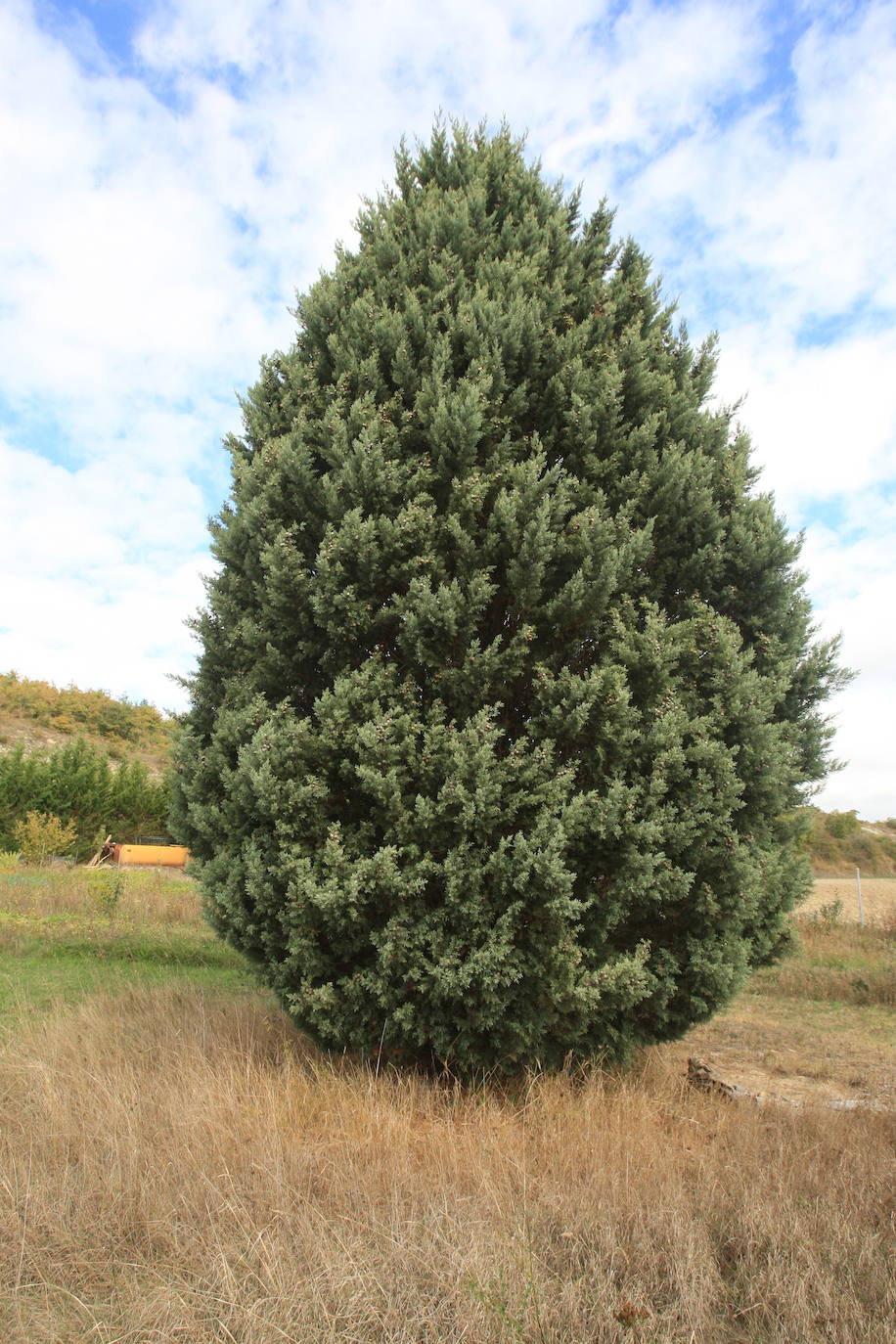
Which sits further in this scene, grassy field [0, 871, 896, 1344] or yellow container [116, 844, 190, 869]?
yellow container [116, 844, 190, 869]

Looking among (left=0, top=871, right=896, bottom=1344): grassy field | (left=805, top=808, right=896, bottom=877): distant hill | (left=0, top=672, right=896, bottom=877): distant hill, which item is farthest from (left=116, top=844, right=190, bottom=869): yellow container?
(left=805, top=808, right=896, bottom=877): distant hill

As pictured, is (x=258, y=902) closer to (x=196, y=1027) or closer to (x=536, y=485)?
(x=196, y=1027)

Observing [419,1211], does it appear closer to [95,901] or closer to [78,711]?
[95,901]

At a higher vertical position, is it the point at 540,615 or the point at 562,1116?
the point at 540,615

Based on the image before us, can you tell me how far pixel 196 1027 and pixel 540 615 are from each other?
12.6 ft

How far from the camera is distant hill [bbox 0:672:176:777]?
44.5 meters

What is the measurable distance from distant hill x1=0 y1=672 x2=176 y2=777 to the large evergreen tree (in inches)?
1683

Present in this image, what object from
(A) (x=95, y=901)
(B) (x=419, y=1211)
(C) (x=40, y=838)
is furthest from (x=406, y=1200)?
(C) (x=40, y=838)

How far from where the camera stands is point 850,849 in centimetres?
4866

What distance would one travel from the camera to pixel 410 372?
4.84 metres

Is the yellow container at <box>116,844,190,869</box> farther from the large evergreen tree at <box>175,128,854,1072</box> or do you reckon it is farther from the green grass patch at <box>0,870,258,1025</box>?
the large evergreen tree at <box>175,128,854,1072</box>

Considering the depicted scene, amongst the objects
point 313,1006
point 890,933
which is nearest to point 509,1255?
point 313,1006

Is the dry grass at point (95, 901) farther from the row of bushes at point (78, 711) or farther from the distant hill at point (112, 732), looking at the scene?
the row of bushes at point (78, 711)

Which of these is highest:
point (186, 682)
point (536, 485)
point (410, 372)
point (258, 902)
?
point (410, 372)
